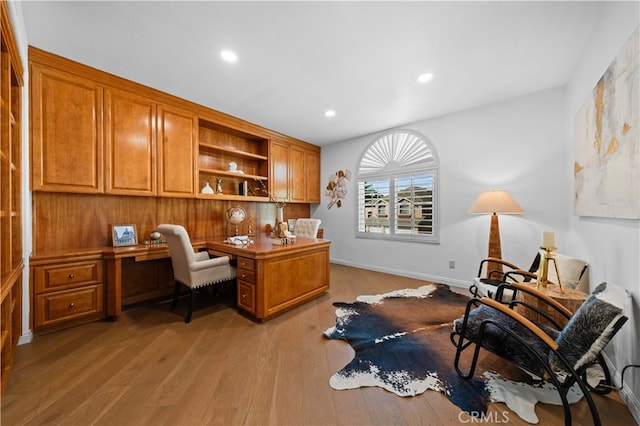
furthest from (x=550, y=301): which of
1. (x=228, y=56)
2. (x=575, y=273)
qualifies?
(x=228, y=56)

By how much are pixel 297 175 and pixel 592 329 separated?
14.4 feet

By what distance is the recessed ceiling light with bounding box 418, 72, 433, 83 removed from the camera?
2.56 m

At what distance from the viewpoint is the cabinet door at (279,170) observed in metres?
4.41

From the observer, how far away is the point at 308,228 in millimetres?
4055

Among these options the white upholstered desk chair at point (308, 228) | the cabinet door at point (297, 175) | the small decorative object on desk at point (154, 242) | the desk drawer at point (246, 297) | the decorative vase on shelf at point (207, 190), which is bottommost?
the desk drawer at point (246, 297)

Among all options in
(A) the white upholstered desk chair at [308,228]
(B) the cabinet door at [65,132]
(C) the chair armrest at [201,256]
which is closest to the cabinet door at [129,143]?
(B) the cabinet door at [65,132]

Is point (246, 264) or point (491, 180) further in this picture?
point (491, 180)

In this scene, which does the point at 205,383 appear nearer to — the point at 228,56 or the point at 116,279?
the point at 116,279

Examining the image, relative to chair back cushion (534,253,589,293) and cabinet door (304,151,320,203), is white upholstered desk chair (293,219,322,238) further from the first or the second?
chair back cushion (534,253,589,293)

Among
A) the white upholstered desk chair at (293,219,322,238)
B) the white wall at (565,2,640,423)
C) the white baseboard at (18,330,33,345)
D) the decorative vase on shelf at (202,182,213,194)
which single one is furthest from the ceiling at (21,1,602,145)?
the white baseboard at (18,330,33,345)

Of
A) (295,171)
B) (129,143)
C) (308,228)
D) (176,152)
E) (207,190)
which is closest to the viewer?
(129,143)

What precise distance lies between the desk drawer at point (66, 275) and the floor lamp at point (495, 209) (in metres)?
4.29

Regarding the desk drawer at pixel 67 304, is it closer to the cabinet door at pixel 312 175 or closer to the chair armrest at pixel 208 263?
the chair armrest at pixel 208 263

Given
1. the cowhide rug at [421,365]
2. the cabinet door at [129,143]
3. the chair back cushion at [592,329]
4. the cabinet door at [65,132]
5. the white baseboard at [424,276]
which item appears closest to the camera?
the chair back cushion at [592,329]
